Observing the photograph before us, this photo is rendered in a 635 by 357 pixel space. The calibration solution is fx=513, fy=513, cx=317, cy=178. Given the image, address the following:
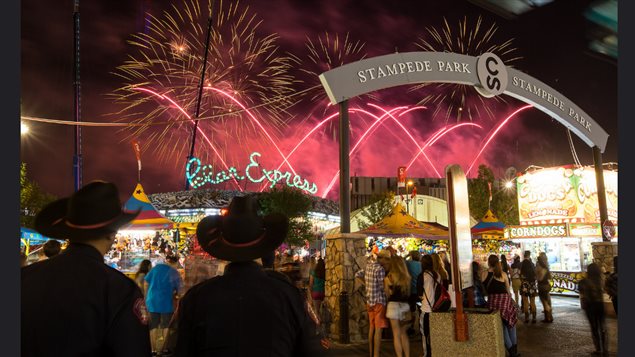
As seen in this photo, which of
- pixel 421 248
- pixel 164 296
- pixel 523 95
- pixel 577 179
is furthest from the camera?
pixel 421 248

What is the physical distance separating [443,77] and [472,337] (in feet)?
26.1

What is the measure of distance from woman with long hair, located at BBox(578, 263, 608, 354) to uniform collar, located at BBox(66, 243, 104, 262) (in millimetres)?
8888

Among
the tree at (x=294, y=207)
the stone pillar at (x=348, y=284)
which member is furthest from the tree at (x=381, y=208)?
the stone pillar at (x=348, y=284)

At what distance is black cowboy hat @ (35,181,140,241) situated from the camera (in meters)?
2.43

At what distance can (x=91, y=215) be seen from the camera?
249cm

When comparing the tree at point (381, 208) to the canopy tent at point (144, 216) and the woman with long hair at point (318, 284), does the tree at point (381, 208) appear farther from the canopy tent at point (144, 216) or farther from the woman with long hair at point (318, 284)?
the woman with long hair at point (318, 284)

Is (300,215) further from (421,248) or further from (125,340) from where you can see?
(125,340)

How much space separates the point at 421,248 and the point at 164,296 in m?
23.5

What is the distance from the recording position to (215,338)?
254 cm

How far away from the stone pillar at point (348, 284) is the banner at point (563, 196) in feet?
48.9

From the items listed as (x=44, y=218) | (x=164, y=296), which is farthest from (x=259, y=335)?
(x=164, y=296)

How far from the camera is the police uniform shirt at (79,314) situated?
83.8 inches

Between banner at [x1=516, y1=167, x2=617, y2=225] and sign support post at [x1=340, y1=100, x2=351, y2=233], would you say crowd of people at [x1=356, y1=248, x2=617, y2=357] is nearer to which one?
sign support post at [x1=340, y1=100, x2=351, y2=233]

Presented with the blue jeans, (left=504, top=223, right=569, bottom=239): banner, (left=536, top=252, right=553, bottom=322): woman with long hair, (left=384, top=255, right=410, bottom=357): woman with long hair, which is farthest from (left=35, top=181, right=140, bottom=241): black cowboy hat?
(left=504, top=223, right=569, bottom=239): banner
